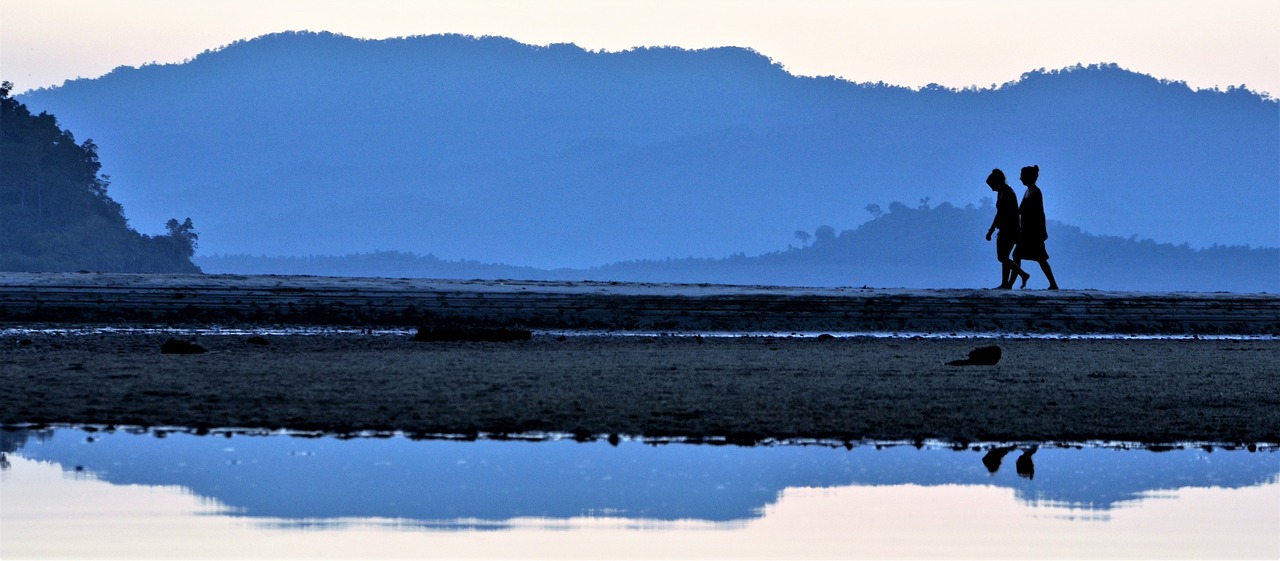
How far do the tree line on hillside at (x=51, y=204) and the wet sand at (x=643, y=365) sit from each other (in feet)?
389

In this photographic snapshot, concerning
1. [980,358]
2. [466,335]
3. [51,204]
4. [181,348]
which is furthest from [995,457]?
[51,204]

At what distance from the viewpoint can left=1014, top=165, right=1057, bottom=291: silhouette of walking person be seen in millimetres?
23656

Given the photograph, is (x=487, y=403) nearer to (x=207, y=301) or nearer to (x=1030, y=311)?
(x=207, y=301)

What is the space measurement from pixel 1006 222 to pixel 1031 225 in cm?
45

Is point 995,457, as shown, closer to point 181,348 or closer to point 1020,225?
point 181,348

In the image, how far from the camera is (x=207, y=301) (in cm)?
2030

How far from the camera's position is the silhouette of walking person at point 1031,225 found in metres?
23.7

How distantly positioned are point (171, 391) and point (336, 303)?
32.5ft

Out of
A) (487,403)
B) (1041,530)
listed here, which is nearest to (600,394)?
(487,403)

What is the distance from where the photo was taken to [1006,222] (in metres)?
24.2

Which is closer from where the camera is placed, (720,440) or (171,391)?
(720,440)

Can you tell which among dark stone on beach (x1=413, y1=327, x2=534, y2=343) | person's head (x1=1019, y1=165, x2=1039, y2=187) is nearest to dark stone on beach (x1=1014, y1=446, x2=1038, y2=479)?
dark stone on beach (x1=413, y1=327, x2=534, y2=343)

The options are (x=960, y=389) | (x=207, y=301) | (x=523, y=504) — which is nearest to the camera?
(x=523, y=504)

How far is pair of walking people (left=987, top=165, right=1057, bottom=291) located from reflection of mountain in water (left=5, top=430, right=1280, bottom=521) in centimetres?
1542
